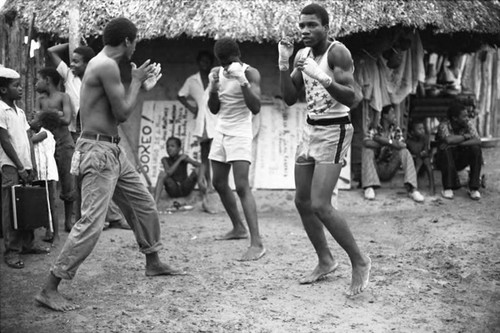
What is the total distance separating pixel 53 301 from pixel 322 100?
233 cm

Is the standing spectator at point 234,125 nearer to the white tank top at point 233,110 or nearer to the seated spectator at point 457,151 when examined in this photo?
the white tank top at point 233,110

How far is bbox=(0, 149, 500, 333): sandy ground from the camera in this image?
Answer: 14.6 feet

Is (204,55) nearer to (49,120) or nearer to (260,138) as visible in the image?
(260,138)

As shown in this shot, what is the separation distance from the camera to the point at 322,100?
16.3ft

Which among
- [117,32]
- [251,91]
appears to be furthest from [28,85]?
[117,32]

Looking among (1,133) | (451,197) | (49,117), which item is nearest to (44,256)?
(1,133)

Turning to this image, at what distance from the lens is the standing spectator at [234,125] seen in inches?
242

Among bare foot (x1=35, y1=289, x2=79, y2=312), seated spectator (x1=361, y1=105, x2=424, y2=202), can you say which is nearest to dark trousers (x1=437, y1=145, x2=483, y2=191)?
seated spectator (x1=361, y1=105, x2=424, y2=202)

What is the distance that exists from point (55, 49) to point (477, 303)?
4.86m

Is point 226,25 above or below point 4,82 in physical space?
above

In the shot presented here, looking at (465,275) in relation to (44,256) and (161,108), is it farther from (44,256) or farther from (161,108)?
(161,108)

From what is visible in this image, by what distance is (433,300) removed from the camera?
16.3 ft

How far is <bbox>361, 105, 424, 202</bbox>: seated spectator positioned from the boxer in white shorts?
3937 millimetres

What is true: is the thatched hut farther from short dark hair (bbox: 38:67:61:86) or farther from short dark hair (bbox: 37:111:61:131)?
short dark hair (bbox: 37:111:61:131)
